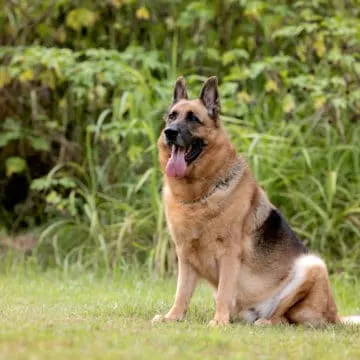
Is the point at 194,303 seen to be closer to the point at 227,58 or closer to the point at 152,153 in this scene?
the point at 152,153

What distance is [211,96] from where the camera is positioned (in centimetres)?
784

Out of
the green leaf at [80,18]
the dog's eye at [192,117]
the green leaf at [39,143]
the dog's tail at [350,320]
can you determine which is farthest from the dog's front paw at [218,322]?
the green leaf at [80,18]

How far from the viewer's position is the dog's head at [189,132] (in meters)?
7.54

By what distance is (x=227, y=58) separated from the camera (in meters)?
12.9

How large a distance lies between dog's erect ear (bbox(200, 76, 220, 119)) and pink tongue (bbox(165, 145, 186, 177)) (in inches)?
19.2

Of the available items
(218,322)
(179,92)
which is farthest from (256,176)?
(218,322)

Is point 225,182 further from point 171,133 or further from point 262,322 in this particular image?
point 262,322

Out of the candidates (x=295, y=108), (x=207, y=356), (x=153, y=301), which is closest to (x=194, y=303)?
(x=153, y=301)

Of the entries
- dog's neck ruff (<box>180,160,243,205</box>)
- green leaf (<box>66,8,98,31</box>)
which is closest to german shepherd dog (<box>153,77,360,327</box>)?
dog's neck ruff (<box>180,160,243,205</box>)

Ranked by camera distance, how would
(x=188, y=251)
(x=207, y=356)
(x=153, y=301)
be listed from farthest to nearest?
1. (x=153, y=301)
2. (x=188, y=251)
3. (x=207, y=356)

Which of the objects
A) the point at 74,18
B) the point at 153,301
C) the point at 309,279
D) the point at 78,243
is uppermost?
the point at 74,18

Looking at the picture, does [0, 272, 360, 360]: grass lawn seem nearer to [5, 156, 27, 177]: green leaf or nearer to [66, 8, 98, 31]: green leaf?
[5, 156, 27, 177]: green leaf

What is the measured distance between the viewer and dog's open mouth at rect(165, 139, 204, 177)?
754cm

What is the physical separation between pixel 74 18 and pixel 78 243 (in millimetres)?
3370
